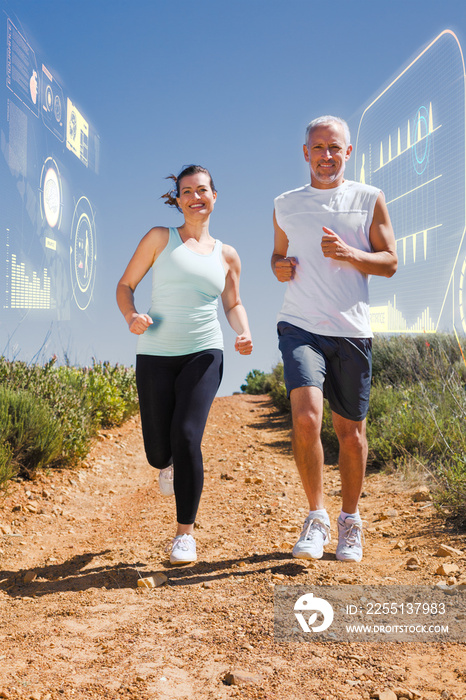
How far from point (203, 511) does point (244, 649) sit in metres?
2.57

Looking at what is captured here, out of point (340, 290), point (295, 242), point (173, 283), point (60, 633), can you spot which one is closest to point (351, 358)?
point (340, 290)

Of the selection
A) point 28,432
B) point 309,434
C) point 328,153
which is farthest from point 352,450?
point 28,432

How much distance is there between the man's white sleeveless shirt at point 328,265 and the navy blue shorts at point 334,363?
55 millimetres

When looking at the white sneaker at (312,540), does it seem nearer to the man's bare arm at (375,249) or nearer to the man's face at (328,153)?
the man's bare arm at (375,249)

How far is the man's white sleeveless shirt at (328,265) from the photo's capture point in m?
3.41

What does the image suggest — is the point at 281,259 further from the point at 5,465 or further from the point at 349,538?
the point at 5,465

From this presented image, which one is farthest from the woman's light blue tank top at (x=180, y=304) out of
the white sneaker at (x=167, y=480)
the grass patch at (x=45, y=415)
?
the grass patch at (x=45, y=415)

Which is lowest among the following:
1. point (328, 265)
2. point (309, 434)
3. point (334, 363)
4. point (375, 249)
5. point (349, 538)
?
point (349, 538)

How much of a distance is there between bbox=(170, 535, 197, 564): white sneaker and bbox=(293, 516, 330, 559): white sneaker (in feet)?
2.05

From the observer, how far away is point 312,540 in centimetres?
334

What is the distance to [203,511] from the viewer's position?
499 cm

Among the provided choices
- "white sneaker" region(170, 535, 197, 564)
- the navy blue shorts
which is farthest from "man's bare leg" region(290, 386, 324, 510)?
"white sneaker" region(170, 535, 197, 564)

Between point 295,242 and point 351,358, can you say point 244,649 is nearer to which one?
point 351,358

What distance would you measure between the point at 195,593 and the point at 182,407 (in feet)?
3.17
